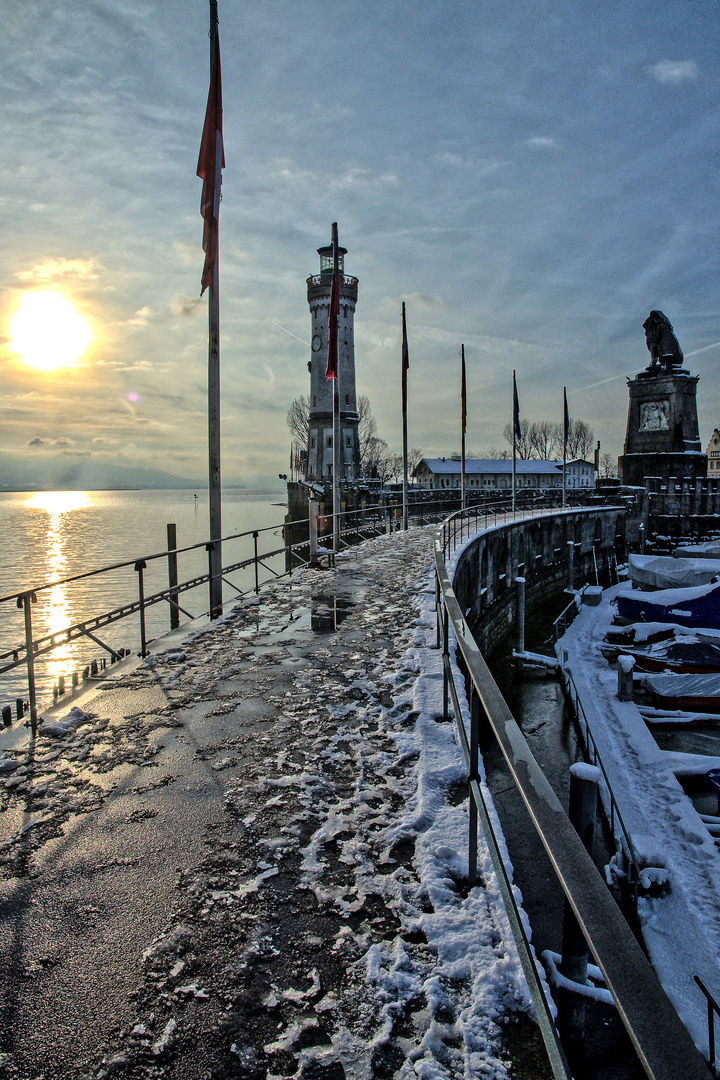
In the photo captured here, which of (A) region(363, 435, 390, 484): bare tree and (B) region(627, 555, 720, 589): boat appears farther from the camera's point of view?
(A) region(363, 435, 390, 484): bare tree

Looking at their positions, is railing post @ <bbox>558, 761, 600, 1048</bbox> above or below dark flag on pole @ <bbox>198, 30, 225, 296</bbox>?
below

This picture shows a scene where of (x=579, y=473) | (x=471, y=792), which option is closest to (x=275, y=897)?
(x=471, y=792)

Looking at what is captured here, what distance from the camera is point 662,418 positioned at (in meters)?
52.2

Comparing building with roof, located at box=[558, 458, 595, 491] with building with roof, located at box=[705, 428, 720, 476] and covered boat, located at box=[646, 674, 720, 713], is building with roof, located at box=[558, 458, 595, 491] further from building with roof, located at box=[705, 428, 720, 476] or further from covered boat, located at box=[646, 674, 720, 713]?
covered boat, located at box=[646, 674, 720, 713]

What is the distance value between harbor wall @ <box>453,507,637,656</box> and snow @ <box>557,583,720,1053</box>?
4.71 m

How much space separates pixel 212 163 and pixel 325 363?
42848mm

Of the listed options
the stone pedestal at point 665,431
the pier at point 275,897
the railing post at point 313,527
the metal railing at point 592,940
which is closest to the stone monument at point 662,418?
the stone pedestal at point 665,431

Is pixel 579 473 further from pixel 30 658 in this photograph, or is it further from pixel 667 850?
pixel 30 658

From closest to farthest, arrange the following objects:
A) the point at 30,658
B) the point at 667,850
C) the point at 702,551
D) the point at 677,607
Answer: the point at 30,658
the point at 667,850
the point at 677,607
the point at 702,551

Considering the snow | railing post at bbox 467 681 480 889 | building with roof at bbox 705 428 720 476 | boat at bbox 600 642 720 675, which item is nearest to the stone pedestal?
boat at bbox 600 642 720 675

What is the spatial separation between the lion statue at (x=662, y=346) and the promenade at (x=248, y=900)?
2233 inches

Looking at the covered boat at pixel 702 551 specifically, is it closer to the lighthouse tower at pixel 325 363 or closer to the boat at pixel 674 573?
the boat at pixel 674 573

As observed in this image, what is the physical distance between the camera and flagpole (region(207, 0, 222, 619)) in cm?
1044

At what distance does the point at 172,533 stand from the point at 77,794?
8900 mm
